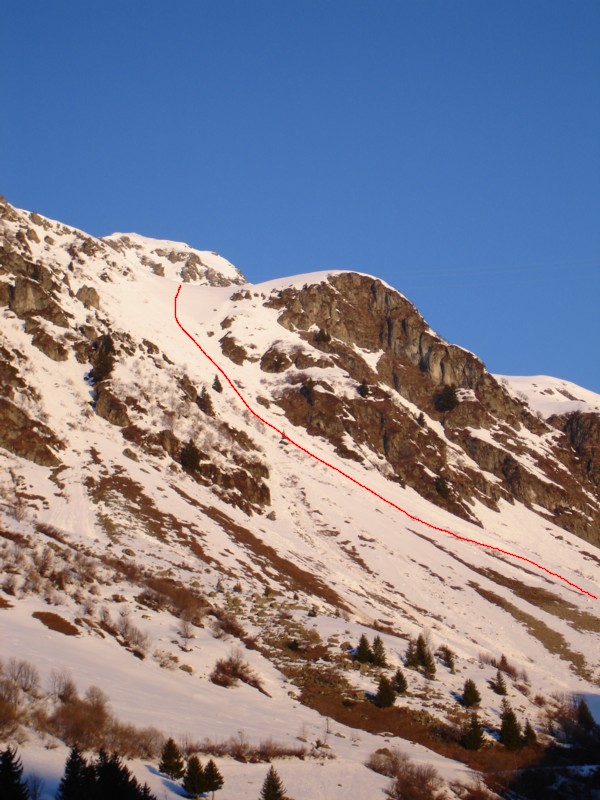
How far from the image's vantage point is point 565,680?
5297cm

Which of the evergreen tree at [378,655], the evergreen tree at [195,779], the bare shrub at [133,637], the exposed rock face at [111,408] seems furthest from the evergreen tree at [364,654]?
the exposed rock face at [111,408]

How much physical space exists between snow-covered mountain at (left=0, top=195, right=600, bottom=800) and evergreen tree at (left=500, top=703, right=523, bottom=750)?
6.23ft

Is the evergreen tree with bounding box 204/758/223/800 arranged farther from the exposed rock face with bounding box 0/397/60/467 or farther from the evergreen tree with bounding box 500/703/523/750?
the exposed rock face with bounding box 0/397/60/467

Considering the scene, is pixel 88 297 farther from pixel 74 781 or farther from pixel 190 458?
pixel 74 781

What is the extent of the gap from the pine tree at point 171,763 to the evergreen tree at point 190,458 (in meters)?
64.2

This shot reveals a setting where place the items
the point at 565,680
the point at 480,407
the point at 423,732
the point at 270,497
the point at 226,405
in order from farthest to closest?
the point at 480,407 → the point at 226,405 → the point at 270,497 → the point at 565,680 → the point at 423,732

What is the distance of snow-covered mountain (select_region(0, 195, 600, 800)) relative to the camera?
1091 inches

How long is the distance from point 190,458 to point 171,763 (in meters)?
65.0

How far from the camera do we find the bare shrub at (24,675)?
2054cm

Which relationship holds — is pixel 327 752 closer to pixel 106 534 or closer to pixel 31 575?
pixel 31 575

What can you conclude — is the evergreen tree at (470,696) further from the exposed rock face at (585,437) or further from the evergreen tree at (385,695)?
the exposed rock face at (585,437)

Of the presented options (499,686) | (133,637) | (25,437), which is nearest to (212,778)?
(133,637)

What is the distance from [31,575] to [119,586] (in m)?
6.67

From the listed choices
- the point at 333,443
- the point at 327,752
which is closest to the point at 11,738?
the point at 327,752
